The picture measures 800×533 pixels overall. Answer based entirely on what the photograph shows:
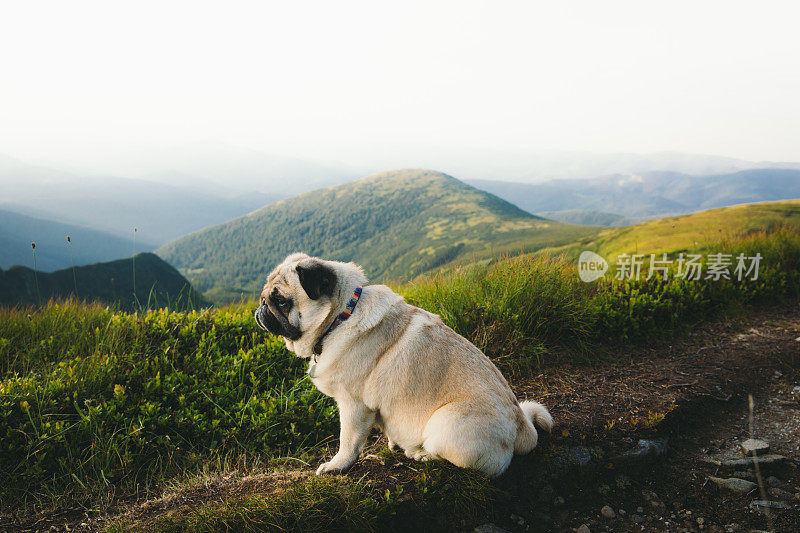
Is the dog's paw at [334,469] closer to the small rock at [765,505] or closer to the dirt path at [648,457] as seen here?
the dirt path at [648,457]

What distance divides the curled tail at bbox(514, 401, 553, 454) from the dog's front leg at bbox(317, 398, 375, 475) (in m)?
1.36

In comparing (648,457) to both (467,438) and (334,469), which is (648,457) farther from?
(334,469)

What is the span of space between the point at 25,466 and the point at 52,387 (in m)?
0.95

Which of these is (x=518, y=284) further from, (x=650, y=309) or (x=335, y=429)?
(x=335, y=429)

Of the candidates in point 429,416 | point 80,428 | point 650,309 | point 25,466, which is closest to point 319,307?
point 429,416

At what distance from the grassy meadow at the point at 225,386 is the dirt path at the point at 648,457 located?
367 mm

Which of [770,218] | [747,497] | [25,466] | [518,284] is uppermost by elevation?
[770,218]

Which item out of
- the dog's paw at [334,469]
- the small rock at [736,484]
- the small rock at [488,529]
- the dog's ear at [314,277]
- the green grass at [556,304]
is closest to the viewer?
the small rock at [488,529]

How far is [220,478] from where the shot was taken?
163 inches

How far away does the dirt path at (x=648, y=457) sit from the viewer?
3723mm

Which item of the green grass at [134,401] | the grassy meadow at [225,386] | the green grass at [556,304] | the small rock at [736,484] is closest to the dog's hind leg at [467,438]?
the grassy meadow at [225,386]

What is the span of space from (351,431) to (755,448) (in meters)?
4.25

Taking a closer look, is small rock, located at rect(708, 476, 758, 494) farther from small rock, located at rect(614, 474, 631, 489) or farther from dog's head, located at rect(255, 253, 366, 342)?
dog's head, located at rect(255, 253, 366, 342)

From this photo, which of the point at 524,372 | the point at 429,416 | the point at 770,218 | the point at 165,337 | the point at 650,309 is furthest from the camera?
the point at 770,218
